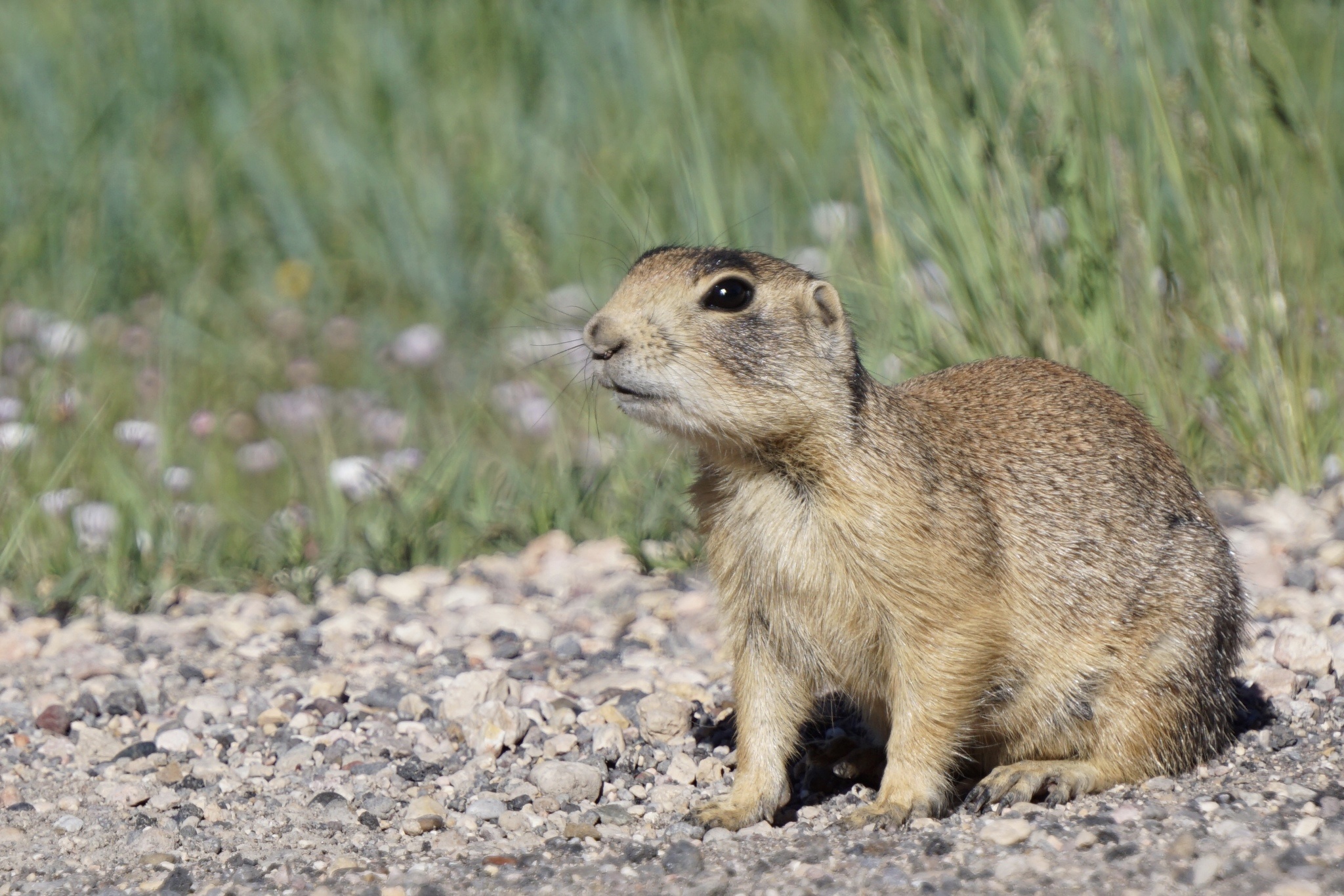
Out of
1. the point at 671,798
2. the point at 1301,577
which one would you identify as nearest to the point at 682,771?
the point at 671,798

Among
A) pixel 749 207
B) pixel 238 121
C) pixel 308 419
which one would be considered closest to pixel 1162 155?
pixel 749 207

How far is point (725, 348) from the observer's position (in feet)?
10.9

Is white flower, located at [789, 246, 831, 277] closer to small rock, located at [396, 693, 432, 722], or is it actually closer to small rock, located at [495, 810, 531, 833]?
small rock, located at [396, 693, 432, 722]

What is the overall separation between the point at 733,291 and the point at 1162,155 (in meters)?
2.51

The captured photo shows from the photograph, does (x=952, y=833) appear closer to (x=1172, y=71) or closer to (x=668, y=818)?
(x=668, y=818)

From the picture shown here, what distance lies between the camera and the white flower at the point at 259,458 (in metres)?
6.03

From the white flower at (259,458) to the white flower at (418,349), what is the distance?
851 mm

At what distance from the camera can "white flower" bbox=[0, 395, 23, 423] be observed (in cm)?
582

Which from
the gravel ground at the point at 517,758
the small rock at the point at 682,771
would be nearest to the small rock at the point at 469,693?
the gravel ground at the point at 517,758

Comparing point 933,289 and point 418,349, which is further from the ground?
point 933,289

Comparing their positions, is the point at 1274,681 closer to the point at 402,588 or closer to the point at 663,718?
the point at 663,718

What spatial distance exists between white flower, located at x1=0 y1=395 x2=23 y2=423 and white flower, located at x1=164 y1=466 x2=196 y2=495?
0.61 meters

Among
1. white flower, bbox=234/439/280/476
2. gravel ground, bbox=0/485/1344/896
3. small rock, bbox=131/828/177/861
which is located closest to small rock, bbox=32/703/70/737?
gravel ground, bbox=0/485/1344/896

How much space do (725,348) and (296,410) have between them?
11.4ft
